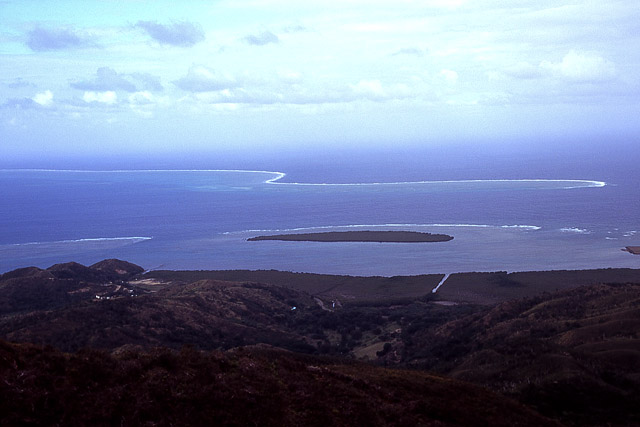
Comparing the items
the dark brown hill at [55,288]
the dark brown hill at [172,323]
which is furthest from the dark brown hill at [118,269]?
the dark brown hill at [172,323]

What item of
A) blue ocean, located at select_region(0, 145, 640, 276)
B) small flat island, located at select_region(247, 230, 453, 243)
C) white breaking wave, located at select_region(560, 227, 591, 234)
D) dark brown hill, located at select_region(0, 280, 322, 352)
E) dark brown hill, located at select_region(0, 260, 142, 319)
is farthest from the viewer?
small flat island, located at select_region(247, 230, 453, 243)

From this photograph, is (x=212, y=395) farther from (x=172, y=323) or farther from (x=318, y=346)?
(x=172, y=323)

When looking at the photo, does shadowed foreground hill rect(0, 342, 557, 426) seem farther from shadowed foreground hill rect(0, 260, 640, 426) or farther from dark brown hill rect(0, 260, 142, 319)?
dark brown hill rect(0, 260, 142, 319)

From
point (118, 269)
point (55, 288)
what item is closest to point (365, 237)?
point (118, 269)

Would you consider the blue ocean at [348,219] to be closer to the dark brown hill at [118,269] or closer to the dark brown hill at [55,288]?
the dark brown hill at [118,269]

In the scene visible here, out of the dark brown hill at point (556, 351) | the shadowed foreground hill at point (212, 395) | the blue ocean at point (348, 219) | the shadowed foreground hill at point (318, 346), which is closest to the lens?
the shadowed foreground hill at point (212, 395)

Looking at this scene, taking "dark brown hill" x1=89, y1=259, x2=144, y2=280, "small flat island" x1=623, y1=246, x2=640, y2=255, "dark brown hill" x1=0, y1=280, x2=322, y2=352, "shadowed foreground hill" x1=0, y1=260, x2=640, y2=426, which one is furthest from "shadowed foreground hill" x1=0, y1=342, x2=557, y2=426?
"small flat island" x1=623, y1=246, x2=640, y2=255

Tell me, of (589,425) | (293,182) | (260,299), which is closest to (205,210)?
(293,182)
